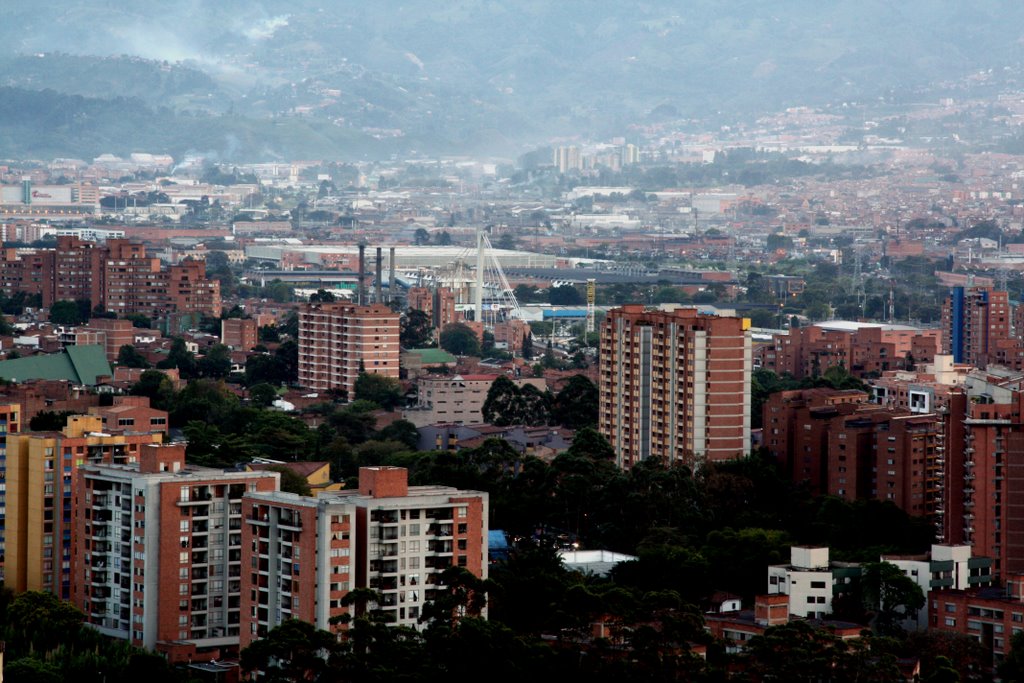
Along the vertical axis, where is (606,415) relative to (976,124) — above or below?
below

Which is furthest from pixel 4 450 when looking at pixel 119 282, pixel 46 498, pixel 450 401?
pixel 119 282

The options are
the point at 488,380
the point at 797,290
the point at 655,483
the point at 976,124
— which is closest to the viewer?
the point at 655,483

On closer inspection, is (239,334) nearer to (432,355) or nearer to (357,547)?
(432,355)

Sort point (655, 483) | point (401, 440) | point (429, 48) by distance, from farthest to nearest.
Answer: point (429, 48) → point (401, 440) → point (655, 483)

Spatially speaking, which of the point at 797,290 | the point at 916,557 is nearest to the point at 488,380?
the point at 916,557

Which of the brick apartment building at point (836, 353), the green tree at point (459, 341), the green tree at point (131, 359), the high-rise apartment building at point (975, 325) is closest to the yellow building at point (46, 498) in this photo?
the green tree at point (131, 359)

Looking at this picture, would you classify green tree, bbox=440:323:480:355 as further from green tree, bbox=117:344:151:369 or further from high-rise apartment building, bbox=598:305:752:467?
high-rise apartment building, bbox=598:305:752:467

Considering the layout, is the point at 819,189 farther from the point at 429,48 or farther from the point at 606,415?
the point at 606,415

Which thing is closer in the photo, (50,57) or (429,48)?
(50,57)

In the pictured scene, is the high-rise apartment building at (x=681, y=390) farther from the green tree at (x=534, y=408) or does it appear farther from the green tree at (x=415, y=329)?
the green tree at (x=415, y=329)
